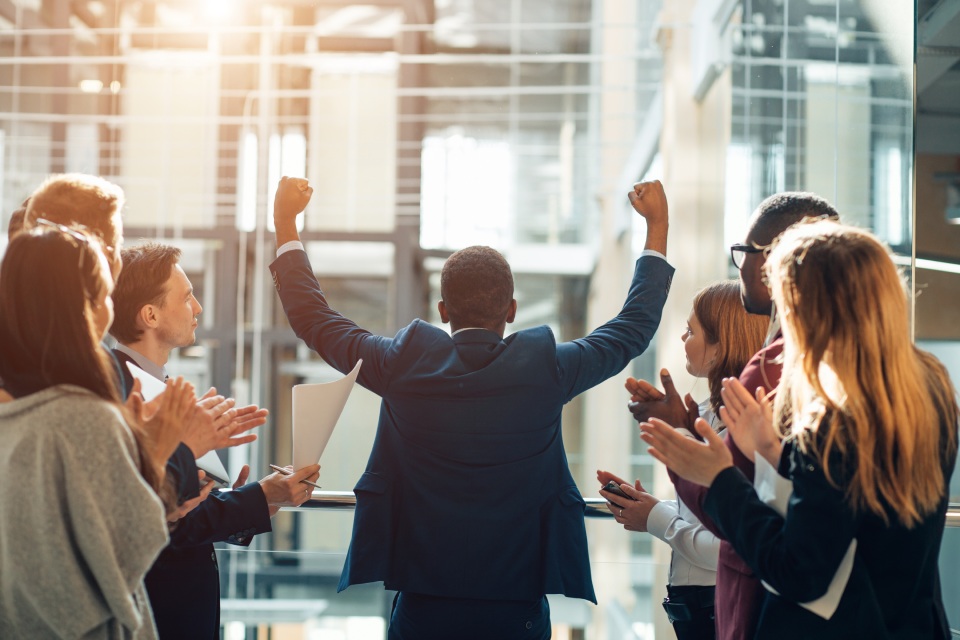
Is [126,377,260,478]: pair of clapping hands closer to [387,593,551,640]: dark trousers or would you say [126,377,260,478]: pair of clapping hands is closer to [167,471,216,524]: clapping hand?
[167,471,216,524]: clapping hand

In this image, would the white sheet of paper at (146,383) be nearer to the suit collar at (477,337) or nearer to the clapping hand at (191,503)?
the clapping hand at (191,503)

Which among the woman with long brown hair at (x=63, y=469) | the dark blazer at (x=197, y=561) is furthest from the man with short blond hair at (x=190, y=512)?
the woman with long brown hair at (x=63, y=469)

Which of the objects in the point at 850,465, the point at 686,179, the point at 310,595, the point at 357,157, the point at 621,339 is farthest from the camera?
the point at 357,157

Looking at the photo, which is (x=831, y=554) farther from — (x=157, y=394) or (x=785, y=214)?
(x=157, y=394)

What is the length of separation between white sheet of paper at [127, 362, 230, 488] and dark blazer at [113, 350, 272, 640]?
0.01 metres

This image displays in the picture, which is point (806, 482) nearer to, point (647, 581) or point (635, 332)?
point (635, 332)

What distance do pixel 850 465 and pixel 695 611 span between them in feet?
0.96

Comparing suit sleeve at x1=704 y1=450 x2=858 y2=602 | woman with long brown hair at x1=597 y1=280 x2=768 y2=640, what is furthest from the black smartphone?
suit sleeve at x1=704 y1=450 x2=858 y2=602

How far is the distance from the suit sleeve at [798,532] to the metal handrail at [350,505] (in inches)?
9.6

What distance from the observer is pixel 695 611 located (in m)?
0.76

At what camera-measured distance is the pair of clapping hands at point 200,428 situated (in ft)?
1.93

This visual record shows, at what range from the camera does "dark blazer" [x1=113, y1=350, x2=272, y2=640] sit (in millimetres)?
687

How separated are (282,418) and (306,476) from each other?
3541 mm

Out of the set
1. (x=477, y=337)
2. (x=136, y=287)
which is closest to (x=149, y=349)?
(x=136, y=287)
